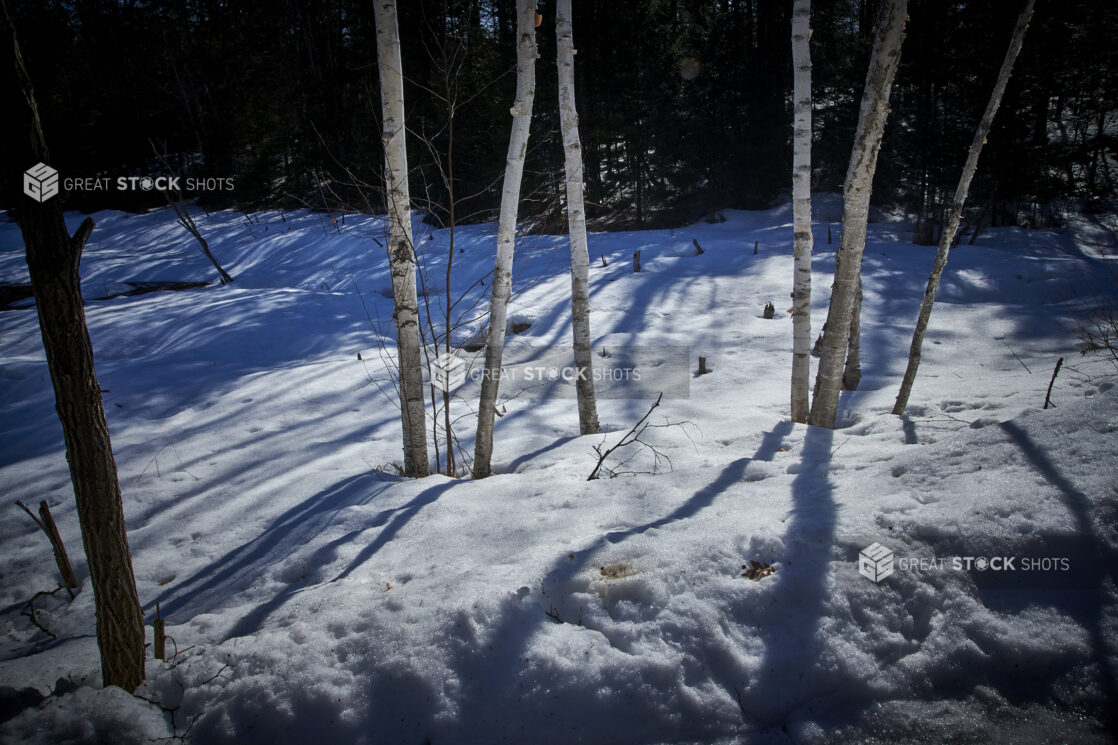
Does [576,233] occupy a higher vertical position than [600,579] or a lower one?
higher

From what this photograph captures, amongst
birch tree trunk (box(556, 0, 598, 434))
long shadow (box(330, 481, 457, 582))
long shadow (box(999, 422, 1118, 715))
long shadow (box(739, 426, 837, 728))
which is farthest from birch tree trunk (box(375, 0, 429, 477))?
long shadow (box(999, 422, 1118, 715))

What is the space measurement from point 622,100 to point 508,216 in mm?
18083

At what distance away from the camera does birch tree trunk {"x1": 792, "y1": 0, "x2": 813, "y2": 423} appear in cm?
456

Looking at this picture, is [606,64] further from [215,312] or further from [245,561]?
[245,561]

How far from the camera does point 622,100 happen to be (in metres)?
19.5

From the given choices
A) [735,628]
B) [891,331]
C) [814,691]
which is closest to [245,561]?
[735,628]

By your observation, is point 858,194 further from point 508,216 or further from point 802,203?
point 508,216

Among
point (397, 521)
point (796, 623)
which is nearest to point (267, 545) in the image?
point (397, 521)

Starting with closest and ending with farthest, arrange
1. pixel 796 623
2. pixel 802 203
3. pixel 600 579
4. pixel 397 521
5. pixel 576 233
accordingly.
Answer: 1. pixel 796 623
2. pixel 600 579
3. pixel 397 521
4. pixel 802 203
5. pixel 576 233

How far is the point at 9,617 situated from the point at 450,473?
2788 millimetres

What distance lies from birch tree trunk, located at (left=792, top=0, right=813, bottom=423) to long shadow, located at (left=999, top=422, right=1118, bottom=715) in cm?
265

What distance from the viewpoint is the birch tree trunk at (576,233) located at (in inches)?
186

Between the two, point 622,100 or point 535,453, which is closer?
point 535,453

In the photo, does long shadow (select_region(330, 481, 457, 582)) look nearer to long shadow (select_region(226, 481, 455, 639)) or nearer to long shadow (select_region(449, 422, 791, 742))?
long shadow (select_region(226, 481, 455, 639))
